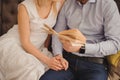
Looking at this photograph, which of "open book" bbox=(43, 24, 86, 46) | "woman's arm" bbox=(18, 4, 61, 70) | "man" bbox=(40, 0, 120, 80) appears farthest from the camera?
"woman's arm" bbox=(18, 4, 61, 70)

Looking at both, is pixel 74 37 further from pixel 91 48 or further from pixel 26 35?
pixel 26 35

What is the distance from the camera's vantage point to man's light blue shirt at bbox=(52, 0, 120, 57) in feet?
4.98

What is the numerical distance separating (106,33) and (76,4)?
265 millimetres

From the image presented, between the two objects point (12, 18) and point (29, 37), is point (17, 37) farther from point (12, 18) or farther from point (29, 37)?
point (12, 18)

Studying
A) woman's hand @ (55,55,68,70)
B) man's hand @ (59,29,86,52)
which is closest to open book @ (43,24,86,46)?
man's hand @ (59,29,86,52)

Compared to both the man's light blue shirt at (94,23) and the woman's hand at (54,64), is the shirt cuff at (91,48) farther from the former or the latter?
the woman's hand at (54,64)

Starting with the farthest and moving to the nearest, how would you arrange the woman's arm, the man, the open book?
the woman's arm
the man
the open book

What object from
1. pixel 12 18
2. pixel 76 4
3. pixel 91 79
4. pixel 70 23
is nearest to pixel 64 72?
pixel 91 79

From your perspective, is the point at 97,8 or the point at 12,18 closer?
the point at 97,8

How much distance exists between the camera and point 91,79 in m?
1.50

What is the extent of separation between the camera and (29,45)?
1.65 meters

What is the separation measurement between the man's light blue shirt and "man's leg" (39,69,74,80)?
139 mm

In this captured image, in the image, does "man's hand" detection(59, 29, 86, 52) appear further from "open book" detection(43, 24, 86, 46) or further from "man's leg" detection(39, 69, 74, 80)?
"man's leg" detection(39, 69, 74, 80)

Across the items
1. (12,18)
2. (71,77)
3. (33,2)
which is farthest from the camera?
(12,18)
